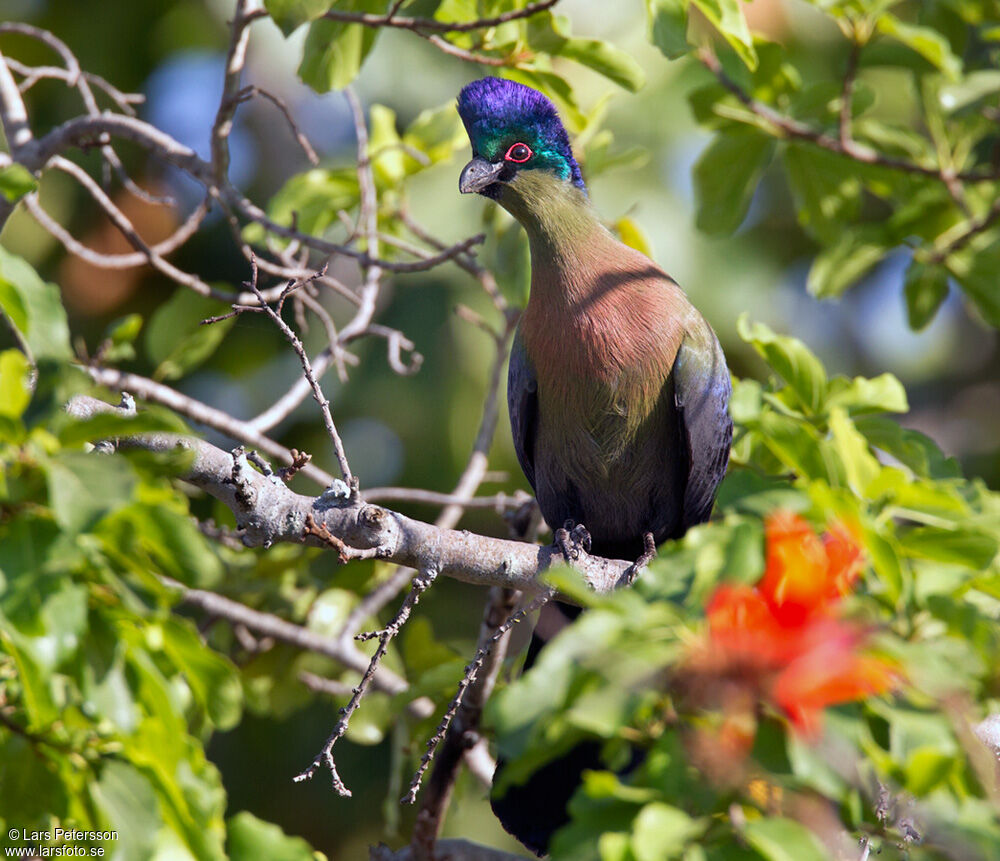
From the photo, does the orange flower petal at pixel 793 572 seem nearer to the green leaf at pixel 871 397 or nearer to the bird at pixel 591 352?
the green leaf at pixel 871 397

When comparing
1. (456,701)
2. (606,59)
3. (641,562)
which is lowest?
(641,562)

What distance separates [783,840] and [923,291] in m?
3.09

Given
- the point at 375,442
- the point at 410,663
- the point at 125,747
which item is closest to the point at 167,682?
the point at 125,747

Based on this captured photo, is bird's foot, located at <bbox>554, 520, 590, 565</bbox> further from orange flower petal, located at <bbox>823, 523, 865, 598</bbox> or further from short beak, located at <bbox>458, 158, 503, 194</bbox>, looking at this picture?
Answer: orange flower petal, located at <bbox>823, 523, 865, 598</bbox>

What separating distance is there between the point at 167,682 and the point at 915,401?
20.5 ft

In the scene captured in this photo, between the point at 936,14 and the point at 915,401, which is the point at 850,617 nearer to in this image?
the point at 936,14

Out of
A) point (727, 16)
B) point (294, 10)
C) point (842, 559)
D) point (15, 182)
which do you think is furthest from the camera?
point (727, 16)

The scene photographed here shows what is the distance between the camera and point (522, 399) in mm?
3432

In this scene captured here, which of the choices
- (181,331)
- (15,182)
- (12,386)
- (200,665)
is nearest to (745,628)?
(200,665)

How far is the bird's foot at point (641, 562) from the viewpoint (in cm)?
278

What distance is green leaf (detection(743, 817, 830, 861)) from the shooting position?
1243 millimetres

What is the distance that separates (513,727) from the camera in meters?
1.31

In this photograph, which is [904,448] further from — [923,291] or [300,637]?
[300,637]

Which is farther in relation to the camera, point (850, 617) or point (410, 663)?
point (410, 663)
